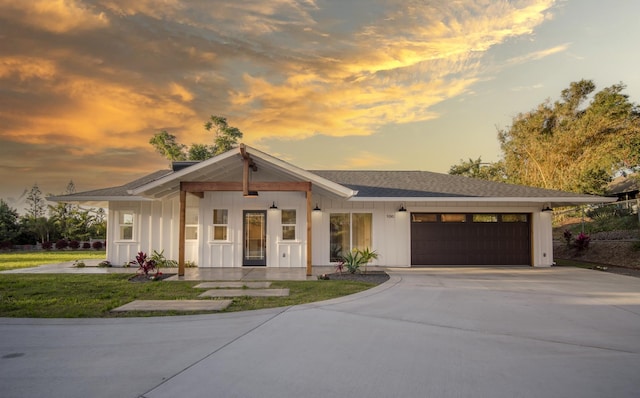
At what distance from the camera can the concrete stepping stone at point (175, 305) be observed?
734cm

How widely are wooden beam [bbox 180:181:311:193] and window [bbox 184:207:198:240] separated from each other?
292 centimetres

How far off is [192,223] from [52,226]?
68.1ft

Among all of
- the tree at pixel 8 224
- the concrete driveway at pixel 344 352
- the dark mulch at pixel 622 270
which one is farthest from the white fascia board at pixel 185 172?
the tree at pixel 8 224

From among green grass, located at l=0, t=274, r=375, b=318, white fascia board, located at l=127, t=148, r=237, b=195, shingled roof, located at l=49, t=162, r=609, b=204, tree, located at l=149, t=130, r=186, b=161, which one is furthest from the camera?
tree, located at l=149, t=130, r=186, b=161

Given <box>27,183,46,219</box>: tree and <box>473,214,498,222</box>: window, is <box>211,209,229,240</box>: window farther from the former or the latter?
<box>27,183,46,219</box>: tree

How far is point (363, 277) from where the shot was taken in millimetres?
11867

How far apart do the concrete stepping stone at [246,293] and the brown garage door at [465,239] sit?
774 centimetres

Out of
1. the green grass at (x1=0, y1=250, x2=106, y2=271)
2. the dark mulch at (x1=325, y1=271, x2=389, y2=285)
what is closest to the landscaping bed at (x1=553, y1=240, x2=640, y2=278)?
the dark mulch at (x1=325, y1=271, x2=389, y2=285)

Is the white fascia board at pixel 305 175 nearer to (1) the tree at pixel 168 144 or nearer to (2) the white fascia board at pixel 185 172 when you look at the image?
(2) the white fascia board at pixel 185 172

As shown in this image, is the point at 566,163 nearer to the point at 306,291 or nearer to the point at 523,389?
the point at 306,291

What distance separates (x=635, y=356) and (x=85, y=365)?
21.3ft

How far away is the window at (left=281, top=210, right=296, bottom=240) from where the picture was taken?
49.1 ft

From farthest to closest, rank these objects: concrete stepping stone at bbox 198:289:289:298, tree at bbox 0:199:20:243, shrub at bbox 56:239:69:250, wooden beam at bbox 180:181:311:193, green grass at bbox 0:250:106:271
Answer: shrub at bbox 56:239:69:250, tree at bbox 0:199:20:243, green grass at bbox 0:250:106:271, wooden beam at bbox 180:181:311:193, concrete stepping stone at bbox 198:289:289:298

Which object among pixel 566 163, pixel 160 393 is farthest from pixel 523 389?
pixel 566 163
